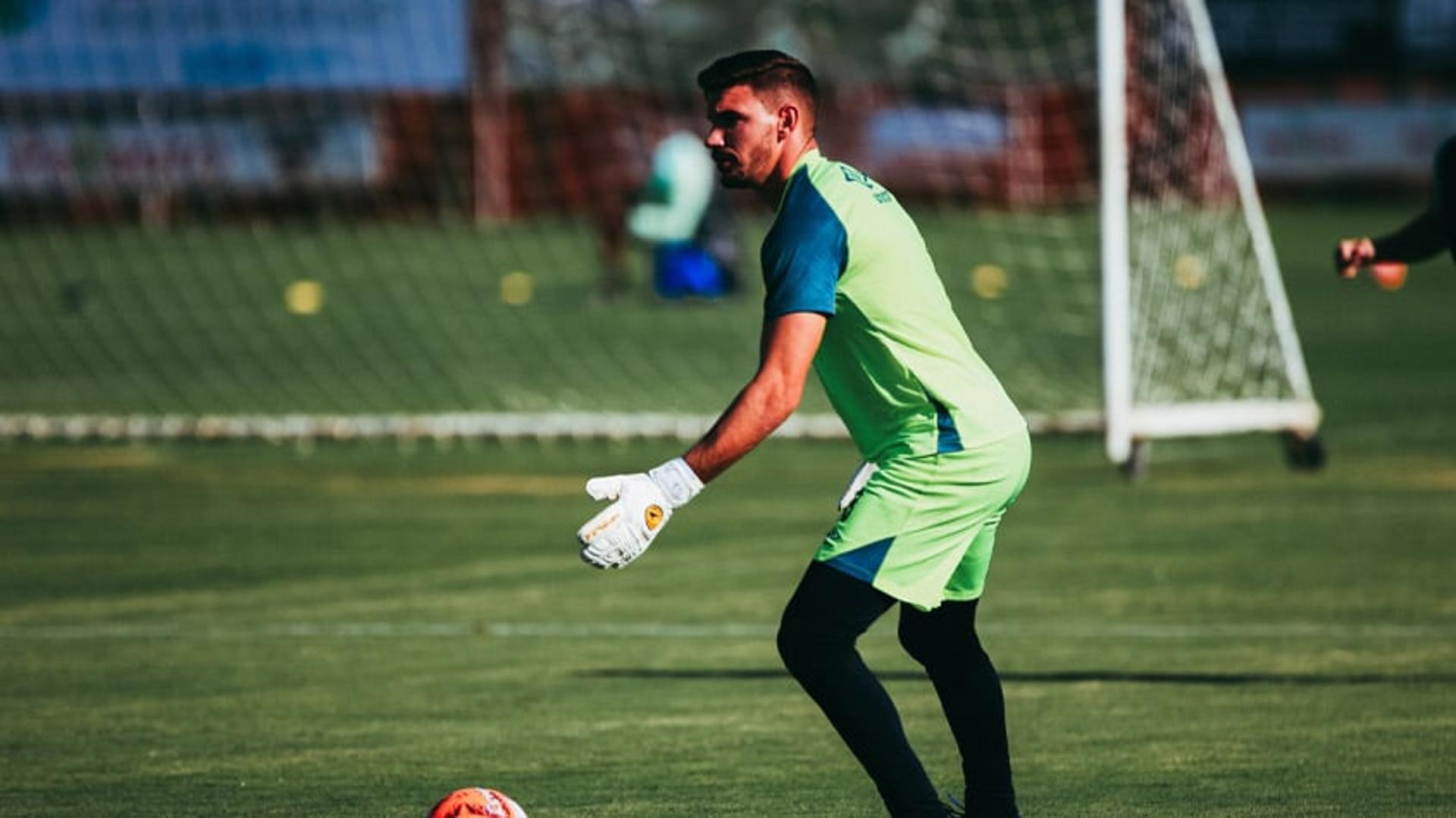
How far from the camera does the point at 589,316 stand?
91.8 feet

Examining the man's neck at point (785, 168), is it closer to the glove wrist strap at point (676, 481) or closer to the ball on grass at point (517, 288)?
the glove wrist strap at point (676, 481)

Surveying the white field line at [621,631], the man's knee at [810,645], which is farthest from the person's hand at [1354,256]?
the man's knee at [810,645]

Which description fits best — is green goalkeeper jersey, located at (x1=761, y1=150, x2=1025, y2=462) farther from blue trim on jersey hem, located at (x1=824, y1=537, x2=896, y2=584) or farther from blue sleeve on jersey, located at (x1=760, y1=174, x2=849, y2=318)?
blue trim on jersey hem, located at (x1=824, y1=537, x2=896, y2=584)

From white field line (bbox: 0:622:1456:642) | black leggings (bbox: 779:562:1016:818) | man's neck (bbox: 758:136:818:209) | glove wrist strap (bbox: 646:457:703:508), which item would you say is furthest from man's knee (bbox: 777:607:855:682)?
white field line (bbox: 0:622:1456:642)

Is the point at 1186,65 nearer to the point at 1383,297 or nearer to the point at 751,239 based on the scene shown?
the point at 1383,297

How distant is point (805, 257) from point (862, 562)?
0.68m

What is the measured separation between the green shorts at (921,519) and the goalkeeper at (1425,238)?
2197 millimetres

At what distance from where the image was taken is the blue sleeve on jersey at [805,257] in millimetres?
5871

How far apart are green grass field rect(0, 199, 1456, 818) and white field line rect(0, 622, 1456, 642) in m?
0.03

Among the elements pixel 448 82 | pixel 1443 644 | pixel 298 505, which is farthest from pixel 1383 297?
pixel 1443 644

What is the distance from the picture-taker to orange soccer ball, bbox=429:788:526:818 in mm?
6340

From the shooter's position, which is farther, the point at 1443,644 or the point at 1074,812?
the point at 1443,644

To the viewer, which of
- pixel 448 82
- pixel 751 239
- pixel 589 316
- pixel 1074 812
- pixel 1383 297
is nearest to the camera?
pixel 1074 812

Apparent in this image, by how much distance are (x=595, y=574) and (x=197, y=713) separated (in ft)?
11.8
